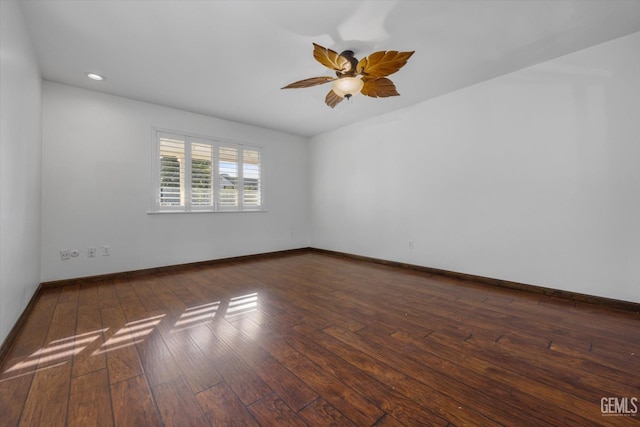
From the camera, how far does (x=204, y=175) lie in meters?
4.52

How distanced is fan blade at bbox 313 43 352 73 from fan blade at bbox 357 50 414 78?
0.44 feet

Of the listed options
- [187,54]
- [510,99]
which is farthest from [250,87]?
[510,99]

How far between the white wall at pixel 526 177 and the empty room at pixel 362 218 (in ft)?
0.07

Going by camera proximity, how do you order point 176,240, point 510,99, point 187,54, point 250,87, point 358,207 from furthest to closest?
point 358,207
point 176,240
point 250,87
point 510,99
point 187,54

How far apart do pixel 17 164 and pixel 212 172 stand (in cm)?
257

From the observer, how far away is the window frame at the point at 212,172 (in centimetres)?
405

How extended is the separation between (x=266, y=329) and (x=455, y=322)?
1622 mm

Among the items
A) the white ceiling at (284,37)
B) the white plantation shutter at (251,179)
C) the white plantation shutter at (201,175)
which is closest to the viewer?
the white ceiling at (284,37)

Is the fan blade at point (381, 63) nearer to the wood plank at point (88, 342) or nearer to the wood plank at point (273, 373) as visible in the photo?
the wood plank at point (273, 373)

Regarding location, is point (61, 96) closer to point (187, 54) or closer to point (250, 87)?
point (187, 54)

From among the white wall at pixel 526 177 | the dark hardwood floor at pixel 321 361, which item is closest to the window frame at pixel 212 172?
the dark hardwood floor at pixel 321 361

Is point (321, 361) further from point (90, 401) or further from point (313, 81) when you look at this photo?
point (313, 81)

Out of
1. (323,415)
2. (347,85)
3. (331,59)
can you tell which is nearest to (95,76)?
(331,59)

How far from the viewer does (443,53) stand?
2758mm
